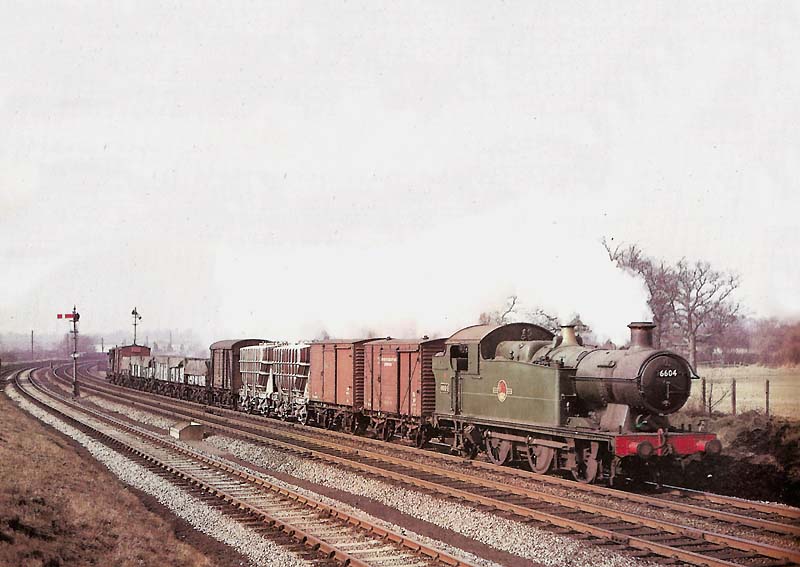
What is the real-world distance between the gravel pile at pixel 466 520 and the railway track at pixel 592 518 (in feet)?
1.26

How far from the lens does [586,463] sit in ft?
50.2

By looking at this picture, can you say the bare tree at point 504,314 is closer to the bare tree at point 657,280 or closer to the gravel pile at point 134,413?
the bare tree at point 657,280

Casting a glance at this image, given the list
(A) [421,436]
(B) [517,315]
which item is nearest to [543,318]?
(B) [517,315]

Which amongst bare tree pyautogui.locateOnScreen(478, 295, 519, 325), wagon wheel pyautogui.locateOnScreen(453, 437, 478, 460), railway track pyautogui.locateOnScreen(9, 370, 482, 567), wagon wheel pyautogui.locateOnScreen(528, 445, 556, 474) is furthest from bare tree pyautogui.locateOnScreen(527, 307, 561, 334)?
railway track pyautogui.locateOnScreen(9, 370, 482, 567)

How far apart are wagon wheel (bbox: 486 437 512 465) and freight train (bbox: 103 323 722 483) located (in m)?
0.03

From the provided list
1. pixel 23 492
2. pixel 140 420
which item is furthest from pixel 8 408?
pixel 23 492

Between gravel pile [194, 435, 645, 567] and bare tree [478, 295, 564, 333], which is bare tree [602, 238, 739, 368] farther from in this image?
gravel pile [194, 435, 645, 567]

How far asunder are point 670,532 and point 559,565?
2.44 m

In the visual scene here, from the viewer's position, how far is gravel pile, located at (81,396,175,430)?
30.4 m

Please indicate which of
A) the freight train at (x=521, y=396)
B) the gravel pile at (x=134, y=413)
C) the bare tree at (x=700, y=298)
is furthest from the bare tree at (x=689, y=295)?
the gravel pile at (x=134, y=413)

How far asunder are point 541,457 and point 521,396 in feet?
4.41

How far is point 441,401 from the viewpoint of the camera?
19.7 meters

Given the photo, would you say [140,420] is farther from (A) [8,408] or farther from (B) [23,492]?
(B) [23,492]

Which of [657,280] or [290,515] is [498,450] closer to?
[290,515]
